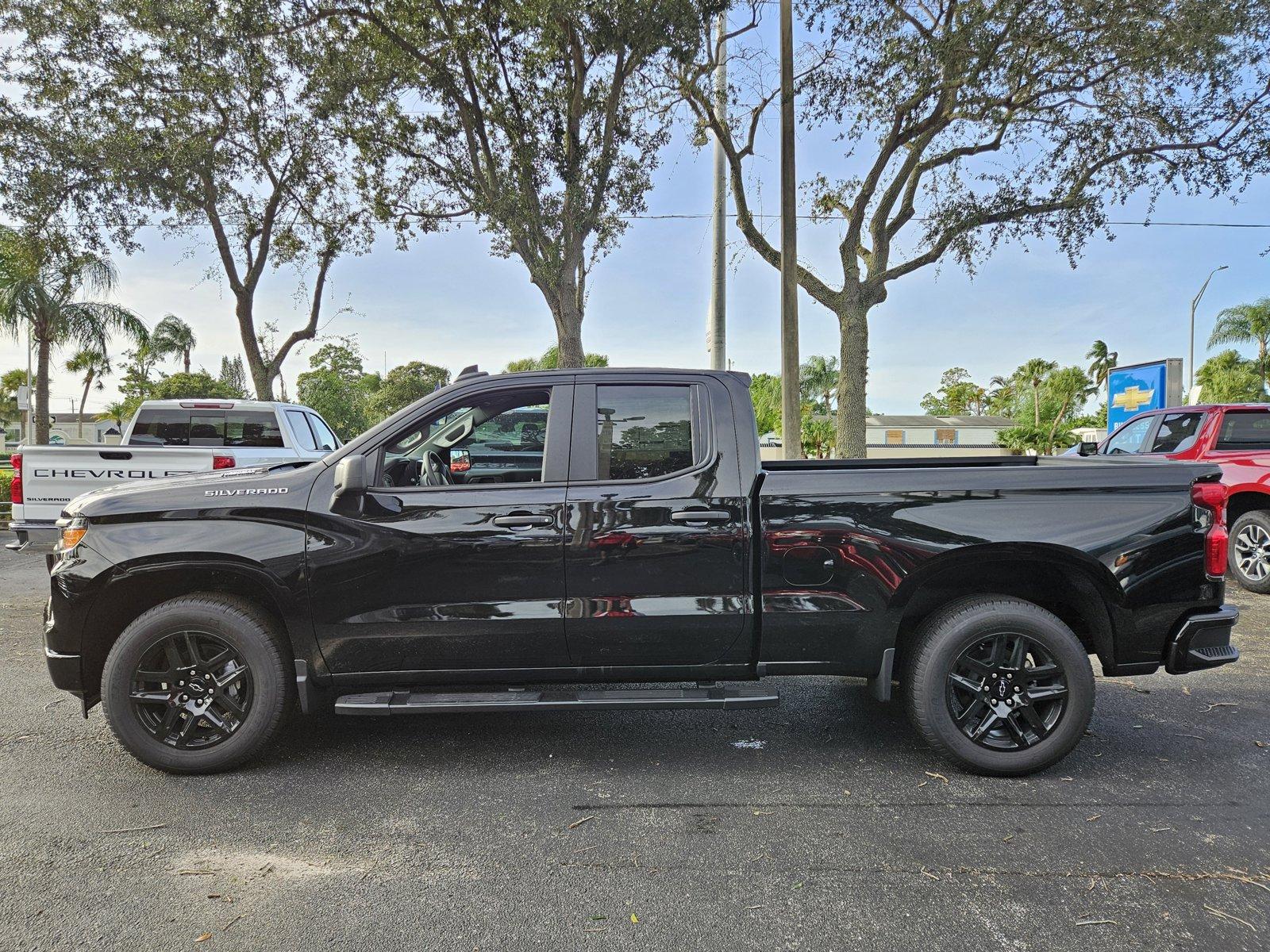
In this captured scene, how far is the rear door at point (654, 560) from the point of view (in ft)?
11.4

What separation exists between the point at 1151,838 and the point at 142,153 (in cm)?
1671

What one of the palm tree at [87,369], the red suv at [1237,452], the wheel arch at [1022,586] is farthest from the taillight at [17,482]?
the palm tree at [87,369]

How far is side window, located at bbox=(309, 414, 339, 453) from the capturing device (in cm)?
1048

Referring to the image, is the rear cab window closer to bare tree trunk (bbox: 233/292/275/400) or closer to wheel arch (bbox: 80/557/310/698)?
wheel arch (bbox: 80/557/310/698)

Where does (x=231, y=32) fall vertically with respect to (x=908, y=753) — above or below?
above

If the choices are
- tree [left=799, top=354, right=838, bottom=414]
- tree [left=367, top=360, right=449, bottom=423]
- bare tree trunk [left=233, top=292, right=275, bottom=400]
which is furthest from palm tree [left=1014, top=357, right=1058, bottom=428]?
bare tree trunk [left=233, top=292, right=275, bottom=400]

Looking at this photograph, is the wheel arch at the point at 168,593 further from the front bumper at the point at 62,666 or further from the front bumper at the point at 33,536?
the front bumper at the point at 33,536

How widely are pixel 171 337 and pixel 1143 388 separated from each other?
4884cm

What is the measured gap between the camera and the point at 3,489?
1312cm

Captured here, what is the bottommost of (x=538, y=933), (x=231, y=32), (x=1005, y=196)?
(x=538, y=933)

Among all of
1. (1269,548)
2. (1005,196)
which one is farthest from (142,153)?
(1269,548)

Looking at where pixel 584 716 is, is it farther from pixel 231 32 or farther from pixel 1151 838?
pixel 231 32

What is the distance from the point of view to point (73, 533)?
3.54m

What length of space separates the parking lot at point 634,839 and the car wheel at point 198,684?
16cm
